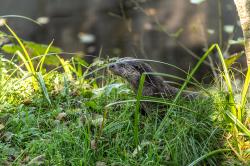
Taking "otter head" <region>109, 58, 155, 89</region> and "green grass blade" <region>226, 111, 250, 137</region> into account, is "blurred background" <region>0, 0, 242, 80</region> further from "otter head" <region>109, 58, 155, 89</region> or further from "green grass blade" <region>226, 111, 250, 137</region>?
"green grass blade" <region>226, 111, 250, 137</region>

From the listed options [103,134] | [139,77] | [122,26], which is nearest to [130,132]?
[103,134]

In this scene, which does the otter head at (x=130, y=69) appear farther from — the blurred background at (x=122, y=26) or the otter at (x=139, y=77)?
the blurred background at (x=122, y=26)

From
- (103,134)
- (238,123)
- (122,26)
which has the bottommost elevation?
(122,26)

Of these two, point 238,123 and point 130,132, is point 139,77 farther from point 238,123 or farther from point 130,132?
point 238,123

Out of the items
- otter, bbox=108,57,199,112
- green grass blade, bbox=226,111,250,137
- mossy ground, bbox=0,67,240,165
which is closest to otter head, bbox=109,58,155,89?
otter, bbox=108,57,199,112

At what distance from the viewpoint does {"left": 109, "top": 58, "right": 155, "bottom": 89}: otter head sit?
3721 mm

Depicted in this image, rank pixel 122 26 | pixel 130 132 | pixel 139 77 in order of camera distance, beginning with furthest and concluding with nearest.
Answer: pixel 122 26
pixel 139 77
pixel 130 132

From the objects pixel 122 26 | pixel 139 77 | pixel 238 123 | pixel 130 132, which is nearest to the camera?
pixel 238 123

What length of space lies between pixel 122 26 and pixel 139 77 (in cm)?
340

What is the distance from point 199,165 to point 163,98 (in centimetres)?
61

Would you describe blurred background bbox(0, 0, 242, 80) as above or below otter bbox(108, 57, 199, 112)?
below

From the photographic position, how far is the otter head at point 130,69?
3721mm

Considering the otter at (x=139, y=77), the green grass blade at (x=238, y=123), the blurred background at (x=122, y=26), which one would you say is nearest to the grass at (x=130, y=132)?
the green grass blade at (x=238, y=123)

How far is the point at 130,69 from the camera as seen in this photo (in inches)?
147
